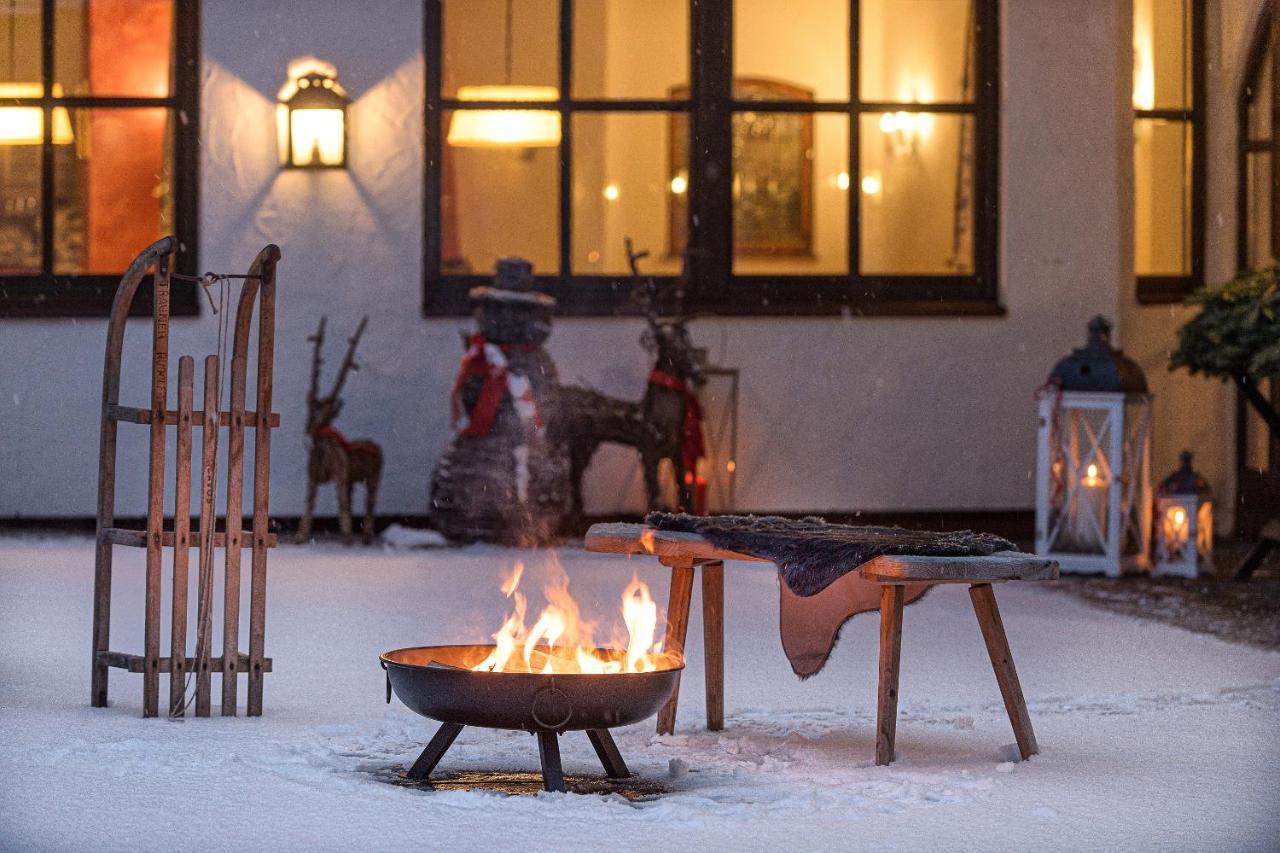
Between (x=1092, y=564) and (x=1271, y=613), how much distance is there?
1375 mm

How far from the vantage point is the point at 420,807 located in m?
4.41

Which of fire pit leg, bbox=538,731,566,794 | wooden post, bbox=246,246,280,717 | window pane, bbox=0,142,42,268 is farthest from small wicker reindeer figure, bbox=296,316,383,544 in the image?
fire pit leg, bbox=538,731,566,794

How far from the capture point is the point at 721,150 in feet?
37.0

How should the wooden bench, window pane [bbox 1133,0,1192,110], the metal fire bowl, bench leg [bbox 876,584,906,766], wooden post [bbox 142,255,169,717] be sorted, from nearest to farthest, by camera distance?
the metal fire bowl < the wooden bench < bench leg [bbox 876,584,906,766] < wooden post [bbox 142,255,169,717] < window pane [bbox 1133,0,1192,110]

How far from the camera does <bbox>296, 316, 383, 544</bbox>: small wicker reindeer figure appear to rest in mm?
10211

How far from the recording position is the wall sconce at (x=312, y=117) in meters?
10.9

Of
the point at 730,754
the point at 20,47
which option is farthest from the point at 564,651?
the point at 20,47

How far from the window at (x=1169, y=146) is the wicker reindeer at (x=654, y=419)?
3091 mm

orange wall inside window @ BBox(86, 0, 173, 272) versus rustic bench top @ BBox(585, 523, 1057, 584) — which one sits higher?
orange wall inside window @ BBox(86, 0, 173, 272)

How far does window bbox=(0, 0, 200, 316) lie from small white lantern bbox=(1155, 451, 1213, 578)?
17.8 ft

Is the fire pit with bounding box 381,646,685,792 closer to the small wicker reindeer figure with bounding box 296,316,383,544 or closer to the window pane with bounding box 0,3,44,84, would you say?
the small wicker reindeer figure with bounding box 296,316,383,544

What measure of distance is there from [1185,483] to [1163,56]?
3.42 m

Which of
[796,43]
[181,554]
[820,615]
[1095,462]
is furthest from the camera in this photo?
[796,43]

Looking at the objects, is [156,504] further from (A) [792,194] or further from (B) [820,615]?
(A) [792,194]
